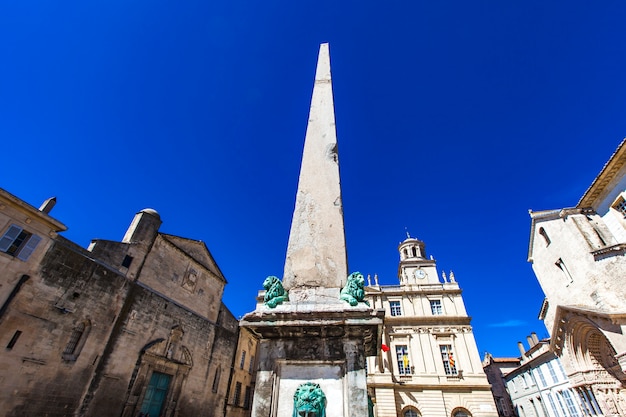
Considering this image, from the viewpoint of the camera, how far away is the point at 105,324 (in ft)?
Answer: 43.8

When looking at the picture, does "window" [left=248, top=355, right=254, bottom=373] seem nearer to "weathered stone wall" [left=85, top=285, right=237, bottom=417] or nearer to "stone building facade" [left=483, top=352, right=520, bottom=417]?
"weathered stone wall" [left=85, top=285, right=237, bottom=417]

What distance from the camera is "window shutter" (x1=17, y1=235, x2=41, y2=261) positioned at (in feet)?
36.3

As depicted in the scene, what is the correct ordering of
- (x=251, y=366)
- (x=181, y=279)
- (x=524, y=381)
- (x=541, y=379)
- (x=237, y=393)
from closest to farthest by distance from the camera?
(x=181, y=279)
(x=237, y=393)
(x=251, y=366)
(x=541, y=379)
(x=524, y=381)

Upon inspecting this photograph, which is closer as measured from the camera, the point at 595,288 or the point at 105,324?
the point at 595,288

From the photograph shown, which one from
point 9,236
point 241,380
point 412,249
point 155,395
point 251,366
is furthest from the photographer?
point 412,249

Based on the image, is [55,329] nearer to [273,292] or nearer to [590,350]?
[273,292]

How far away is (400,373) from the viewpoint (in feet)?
72.5

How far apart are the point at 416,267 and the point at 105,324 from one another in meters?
25.9

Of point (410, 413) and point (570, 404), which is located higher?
point (570, 404)

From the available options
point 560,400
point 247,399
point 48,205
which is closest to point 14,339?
Answer: point 48,205

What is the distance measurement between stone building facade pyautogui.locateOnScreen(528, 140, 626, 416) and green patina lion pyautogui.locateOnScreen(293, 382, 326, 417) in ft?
44.9

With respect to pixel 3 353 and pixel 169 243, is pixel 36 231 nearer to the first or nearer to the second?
pixel 3 353

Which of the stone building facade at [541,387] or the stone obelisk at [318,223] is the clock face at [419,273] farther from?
the stone obelisk at [318,223]

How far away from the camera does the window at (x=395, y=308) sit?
25.2 m
